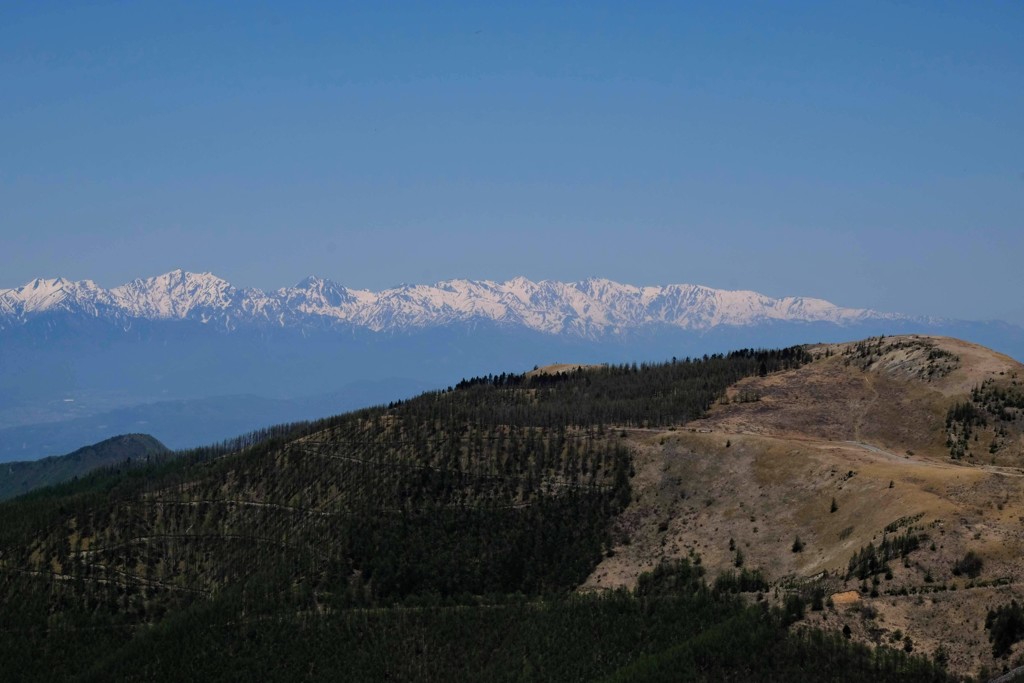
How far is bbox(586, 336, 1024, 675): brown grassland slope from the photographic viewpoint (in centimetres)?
9681

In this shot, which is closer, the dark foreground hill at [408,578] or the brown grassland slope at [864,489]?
the brown grassland slope at [864,489]

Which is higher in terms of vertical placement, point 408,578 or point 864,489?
point 864,489

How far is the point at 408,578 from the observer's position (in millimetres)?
152625

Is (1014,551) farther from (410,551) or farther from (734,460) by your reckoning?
(410,551)

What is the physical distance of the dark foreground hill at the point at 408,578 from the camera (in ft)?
362

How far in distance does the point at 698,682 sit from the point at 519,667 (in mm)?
27607

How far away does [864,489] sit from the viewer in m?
128

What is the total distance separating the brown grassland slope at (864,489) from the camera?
3812 inches

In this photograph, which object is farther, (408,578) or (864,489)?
(408,578)

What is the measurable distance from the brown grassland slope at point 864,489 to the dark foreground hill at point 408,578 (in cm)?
395

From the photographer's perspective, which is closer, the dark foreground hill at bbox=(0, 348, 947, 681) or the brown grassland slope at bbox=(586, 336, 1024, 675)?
the brown grassland slope at bbox=(586, 336, 1024, 675)

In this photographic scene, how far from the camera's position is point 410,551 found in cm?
15775

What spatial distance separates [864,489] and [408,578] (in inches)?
2580

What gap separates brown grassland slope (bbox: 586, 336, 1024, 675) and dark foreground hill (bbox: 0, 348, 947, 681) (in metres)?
3.95
